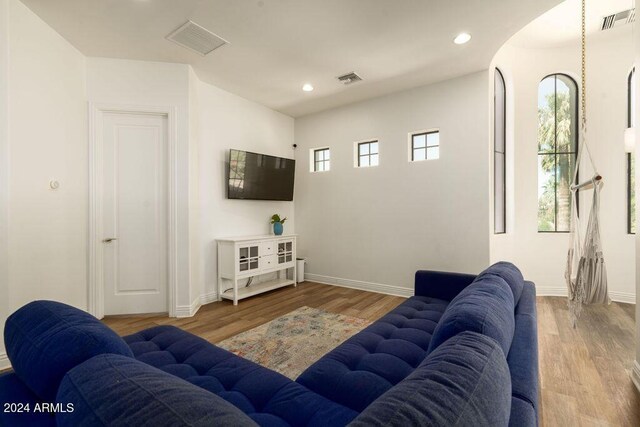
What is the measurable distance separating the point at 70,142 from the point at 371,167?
367 cm

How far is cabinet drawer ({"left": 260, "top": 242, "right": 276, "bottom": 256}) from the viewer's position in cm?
414

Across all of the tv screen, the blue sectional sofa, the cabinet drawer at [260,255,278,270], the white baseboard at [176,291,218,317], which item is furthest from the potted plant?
the blue sectional sofa

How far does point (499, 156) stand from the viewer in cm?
414

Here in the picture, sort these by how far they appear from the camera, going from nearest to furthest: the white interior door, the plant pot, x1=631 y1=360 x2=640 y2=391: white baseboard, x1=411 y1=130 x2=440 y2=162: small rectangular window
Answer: x1=631 y1=360 x2=640 y2=391: white baseboard < the white interior door < x1=411 y1=130 x2=440 y2=162: small rectangular window < the plant pot

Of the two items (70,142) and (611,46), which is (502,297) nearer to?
(70,142)

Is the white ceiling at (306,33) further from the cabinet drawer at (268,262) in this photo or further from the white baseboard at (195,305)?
the white baseboard at (195,305)

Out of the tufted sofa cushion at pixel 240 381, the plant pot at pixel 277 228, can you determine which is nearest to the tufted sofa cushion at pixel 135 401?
the tufted sofa cushion at pixel 240 381

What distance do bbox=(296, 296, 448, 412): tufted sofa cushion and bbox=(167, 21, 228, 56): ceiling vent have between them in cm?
299

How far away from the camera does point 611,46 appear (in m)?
3.88

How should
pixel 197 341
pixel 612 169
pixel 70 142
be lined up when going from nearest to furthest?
pixel 197 341 < pixel 70 142 < pixel 612 169

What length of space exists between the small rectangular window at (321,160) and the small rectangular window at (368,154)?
56cm

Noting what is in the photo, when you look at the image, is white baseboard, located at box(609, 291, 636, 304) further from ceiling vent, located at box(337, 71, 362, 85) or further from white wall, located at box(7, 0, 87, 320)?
white wall, located at box(7, 0, 87, 320)

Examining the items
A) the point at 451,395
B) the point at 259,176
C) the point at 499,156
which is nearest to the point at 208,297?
the point at 259,176

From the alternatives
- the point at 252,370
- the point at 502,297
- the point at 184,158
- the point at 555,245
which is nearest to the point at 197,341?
the point at 252,370
